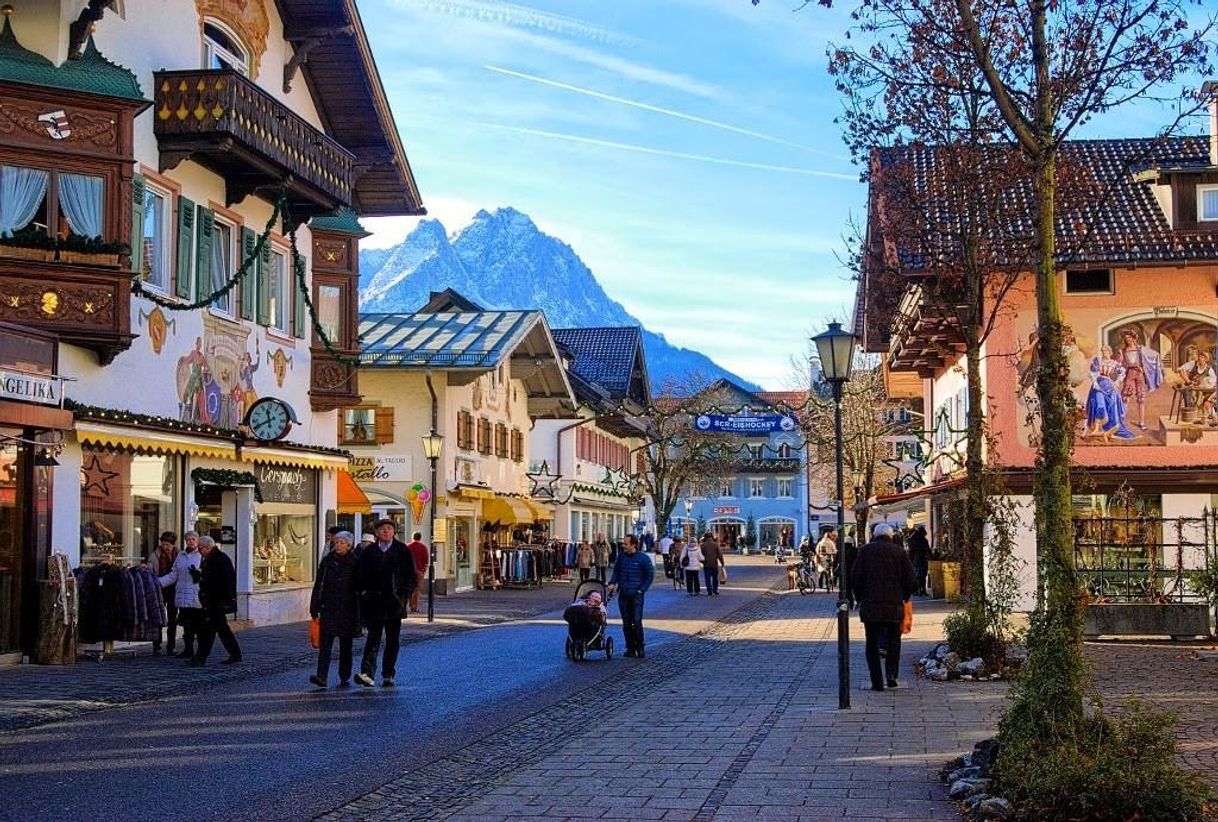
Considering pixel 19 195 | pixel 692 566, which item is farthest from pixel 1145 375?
pixel 19 195

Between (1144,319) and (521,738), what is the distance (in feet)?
79.8

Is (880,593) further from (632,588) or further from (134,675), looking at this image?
(134,675)

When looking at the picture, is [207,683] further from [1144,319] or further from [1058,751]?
[1144,319]

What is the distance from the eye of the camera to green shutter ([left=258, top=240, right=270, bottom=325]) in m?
26.4

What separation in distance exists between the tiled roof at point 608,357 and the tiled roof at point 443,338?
2239 cm

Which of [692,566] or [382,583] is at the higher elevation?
[382,583]

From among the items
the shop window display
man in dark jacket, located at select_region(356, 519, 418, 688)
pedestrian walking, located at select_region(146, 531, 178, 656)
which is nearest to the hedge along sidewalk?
pedestrian walking, located at select_region(146, 531, 178, 656)

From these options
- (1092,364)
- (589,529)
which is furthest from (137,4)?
(589,529)

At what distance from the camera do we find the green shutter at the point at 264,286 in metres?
26.4

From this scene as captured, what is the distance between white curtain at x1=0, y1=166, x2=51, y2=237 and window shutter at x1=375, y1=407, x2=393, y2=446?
22054 millimetres

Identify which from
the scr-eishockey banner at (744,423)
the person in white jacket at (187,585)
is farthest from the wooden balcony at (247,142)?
the scr-eishockey banner at (744,423)

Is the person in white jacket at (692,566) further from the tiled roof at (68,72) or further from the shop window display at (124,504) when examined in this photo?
the tiled roof at (68,72)

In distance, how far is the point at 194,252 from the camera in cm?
2350

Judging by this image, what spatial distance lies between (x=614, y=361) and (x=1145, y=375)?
128 feet
